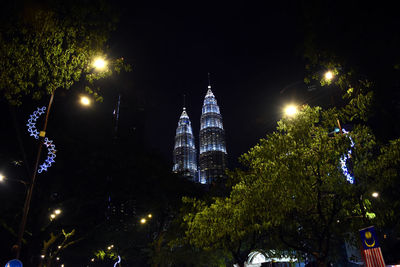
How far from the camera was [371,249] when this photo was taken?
344 inches

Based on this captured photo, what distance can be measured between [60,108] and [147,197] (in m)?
10.0

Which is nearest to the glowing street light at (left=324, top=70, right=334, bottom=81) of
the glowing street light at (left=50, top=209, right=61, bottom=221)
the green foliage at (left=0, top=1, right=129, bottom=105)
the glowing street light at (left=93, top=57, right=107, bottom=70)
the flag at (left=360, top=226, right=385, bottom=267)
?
the flag at (left=360, top=226, right=385, bottom=267)

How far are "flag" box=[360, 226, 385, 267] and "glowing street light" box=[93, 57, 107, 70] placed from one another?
10825 mm

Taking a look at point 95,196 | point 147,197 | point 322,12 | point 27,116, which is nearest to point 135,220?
point 147,197

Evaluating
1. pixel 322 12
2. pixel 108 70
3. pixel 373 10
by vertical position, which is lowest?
pixel 373 10

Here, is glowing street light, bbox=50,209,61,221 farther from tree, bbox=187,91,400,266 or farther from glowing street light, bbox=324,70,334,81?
glowing street light, bbox=324,70,334,81

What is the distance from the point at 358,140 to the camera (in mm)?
10742

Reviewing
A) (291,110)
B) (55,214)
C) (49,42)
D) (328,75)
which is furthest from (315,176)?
(55,214)

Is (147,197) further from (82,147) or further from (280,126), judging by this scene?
(280,126)

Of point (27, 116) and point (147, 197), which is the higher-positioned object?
point (27, 116)

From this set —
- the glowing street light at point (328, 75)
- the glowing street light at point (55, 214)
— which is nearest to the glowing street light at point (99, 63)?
the glowing street light at point (328, 75)

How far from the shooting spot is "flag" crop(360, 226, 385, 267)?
8445mm

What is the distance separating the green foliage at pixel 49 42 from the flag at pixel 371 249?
10.8 metres

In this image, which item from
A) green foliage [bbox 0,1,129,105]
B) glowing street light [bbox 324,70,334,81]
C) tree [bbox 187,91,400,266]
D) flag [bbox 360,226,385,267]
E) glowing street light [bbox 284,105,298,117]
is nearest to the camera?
green foliage [bbox 0,1,129,105]
